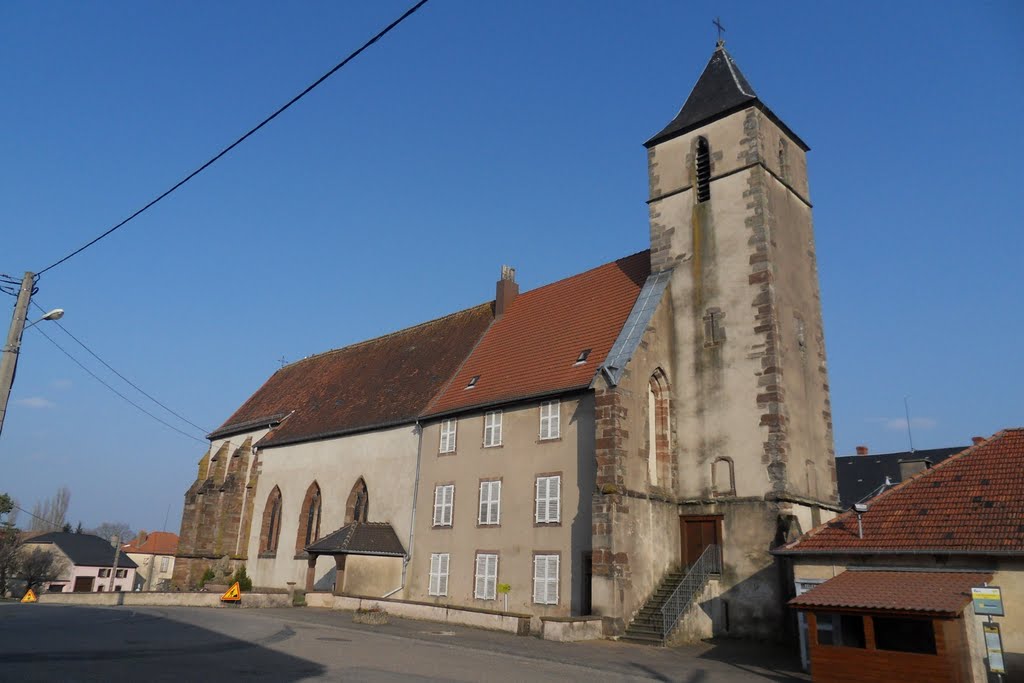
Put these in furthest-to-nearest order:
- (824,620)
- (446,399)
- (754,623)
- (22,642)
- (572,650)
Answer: (446,399), (754,623), (572,650), (22,642), (824,620)

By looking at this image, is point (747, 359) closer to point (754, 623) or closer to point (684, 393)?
point (684, 393)

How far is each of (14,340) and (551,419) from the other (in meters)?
14.0

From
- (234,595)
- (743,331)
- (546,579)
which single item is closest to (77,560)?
(234,595)

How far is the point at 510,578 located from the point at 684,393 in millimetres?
7599

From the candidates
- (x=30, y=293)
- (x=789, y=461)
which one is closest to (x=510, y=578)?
(x=789, y=461)

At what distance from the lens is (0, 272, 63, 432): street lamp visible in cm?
1370

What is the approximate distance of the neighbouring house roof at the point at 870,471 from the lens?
38.8m

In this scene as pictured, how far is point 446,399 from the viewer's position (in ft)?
91.6

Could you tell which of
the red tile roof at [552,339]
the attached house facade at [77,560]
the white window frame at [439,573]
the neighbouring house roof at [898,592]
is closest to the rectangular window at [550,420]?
the red tile roof at [552,339]

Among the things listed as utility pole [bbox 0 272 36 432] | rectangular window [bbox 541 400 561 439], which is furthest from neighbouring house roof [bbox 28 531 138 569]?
utility pole [bbox 0 272 36 432]

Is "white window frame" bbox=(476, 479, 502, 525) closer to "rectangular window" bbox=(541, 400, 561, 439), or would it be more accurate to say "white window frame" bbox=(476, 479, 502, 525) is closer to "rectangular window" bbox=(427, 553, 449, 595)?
"rectangular window" bbox=(427, 553, 449, 595)

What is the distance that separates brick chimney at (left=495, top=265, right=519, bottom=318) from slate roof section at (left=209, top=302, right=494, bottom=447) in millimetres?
626

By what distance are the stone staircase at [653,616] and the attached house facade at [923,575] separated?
401 cm

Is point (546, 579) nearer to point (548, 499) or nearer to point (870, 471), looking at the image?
point (548, 499)
